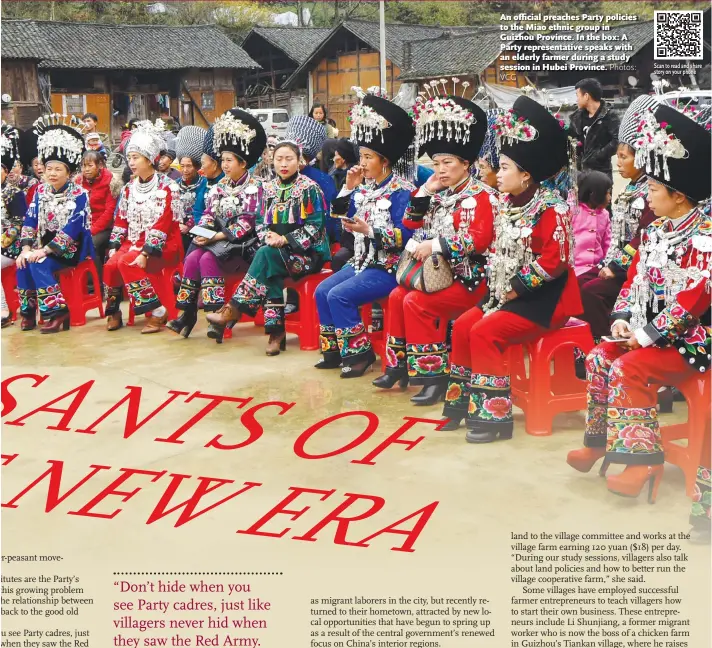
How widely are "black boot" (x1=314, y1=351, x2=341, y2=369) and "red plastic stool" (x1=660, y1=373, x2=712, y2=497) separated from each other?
8.43ft

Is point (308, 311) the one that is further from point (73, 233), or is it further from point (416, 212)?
point (73, 233)

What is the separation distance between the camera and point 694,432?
3.69 metres

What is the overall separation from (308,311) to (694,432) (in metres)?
3.29

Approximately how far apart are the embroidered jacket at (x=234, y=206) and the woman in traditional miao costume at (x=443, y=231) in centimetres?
185

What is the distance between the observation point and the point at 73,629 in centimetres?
305

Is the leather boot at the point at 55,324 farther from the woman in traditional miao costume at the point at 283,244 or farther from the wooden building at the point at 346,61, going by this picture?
the wooden building at the point at 346,61

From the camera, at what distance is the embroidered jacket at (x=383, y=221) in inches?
220

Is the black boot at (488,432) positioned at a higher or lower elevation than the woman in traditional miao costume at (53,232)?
lower

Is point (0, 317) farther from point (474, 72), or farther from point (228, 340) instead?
point (474, 72)

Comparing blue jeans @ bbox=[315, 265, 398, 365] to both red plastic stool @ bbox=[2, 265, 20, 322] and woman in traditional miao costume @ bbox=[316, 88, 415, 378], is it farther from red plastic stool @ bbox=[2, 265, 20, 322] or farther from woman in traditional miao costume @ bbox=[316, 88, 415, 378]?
red plastic stool @ bbox=[2, 265, 20, 322]

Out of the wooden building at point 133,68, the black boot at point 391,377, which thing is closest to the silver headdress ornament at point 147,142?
the black boot at point 391,377

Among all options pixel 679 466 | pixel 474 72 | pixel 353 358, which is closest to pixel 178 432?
pixel 353 358

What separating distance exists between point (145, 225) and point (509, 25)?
304 cm

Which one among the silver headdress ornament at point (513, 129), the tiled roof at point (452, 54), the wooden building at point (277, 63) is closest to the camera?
the silver headdress ornament at point (513, 129)
